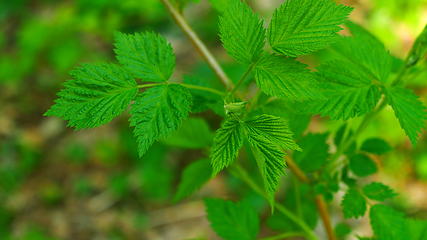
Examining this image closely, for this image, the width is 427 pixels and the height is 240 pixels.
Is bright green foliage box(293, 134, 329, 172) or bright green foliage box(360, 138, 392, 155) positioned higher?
bright green foliage box(293, 134, 329, 172)

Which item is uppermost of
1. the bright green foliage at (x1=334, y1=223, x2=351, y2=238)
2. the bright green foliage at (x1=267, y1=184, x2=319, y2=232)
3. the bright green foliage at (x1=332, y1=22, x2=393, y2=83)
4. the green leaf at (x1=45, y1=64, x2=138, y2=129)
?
the green leaf at (x1=45, y1=64, x2=138, y2=129)

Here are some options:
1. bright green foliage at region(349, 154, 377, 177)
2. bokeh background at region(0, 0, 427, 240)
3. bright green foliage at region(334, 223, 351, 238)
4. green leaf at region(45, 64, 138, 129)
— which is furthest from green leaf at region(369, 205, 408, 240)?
bokeh background at region(0, 0, 427, 240)

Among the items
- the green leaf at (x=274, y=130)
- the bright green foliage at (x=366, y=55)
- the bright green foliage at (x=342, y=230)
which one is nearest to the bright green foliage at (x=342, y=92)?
the bright green foliage at (x=366, y=55)

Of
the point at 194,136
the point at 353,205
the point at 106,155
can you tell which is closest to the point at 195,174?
the point at 194,136

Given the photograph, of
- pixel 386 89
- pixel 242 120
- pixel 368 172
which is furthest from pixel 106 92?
pixel 368 172

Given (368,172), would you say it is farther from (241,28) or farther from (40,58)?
(40,58)

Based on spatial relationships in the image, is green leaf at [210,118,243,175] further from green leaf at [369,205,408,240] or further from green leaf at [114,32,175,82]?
green leaf at [369,205,408,240]

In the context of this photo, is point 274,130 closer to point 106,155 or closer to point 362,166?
point 362,166
